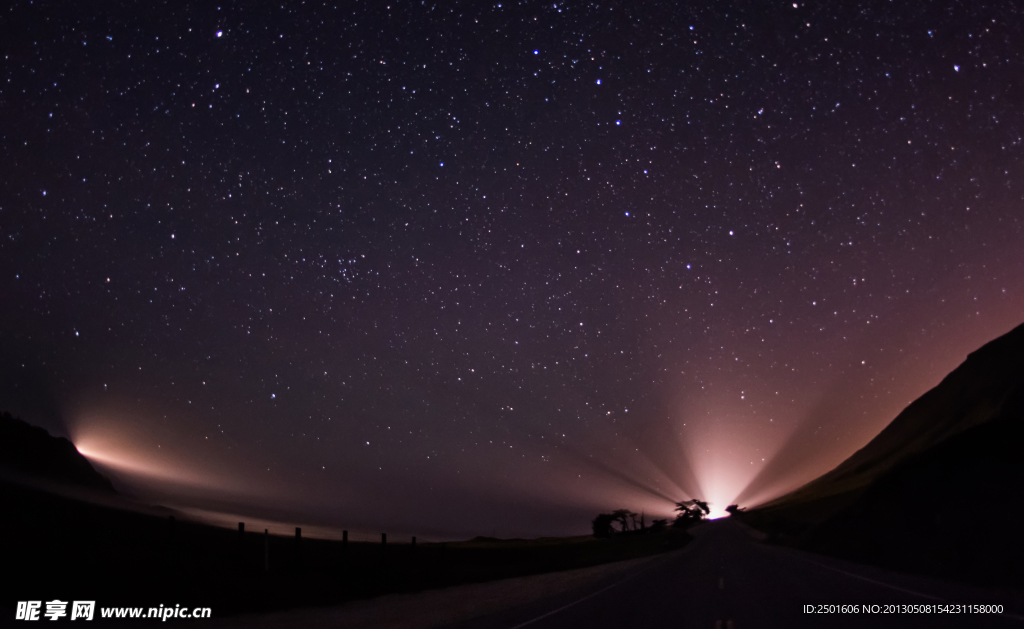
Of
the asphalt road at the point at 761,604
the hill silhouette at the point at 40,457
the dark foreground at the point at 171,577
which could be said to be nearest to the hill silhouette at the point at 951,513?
the asphalt road at the point at 761,604

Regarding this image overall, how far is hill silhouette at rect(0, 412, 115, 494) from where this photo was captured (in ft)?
282

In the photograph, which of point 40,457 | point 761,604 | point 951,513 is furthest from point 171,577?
point 40,457

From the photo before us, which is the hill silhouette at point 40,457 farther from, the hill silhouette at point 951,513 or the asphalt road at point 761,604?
the hill silhouette at point 951,513

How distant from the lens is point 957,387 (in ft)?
614

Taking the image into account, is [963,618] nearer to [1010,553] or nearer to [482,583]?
[1010,553]

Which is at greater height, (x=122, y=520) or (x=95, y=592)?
(x=122, y=520)

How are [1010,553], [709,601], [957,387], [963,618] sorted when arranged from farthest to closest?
[957,387]
[1010,553]
[709,601]
[963,618]

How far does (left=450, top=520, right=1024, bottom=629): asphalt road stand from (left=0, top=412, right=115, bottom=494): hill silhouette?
302ft

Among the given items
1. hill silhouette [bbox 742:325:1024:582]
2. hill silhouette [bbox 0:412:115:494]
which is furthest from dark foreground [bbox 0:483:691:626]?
hill silhouette [bbox 0:412:115:494]

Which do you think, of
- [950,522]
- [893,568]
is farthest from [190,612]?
[950,522]

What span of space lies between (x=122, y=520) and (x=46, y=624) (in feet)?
101

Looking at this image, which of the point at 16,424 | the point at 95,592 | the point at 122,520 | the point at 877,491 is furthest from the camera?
the point at 16,424

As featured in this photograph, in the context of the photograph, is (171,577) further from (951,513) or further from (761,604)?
(951,513)

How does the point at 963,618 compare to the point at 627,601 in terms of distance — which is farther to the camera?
the point at 627,601
